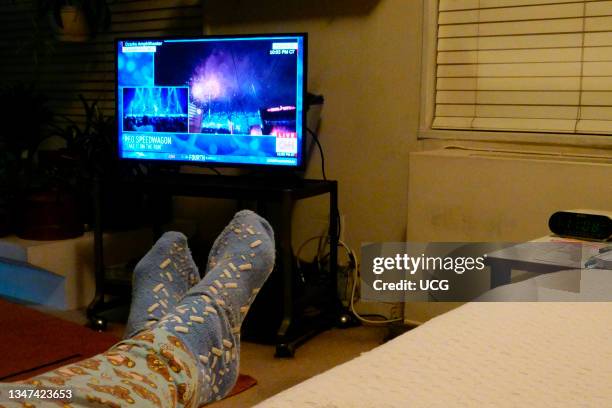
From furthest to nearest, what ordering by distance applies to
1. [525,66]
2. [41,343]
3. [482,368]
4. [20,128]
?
[20,128], [41,343], [525,66], [482,368]

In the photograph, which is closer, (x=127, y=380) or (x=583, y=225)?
(x=127, y=380)

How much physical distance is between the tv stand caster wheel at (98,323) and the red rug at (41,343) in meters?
0.08

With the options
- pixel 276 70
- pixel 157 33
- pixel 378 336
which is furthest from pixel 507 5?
pixel 157 33

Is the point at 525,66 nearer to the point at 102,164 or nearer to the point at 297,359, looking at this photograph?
the point at 297,359

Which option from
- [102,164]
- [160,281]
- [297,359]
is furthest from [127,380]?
[102,164]

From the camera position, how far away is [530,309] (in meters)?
1.19

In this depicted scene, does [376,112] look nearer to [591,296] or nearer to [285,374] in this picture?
[285,374]

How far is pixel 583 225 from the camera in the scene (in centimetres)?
174

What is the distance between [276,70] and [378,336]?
1.11 m

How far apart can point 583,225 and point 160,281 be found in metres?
1.03

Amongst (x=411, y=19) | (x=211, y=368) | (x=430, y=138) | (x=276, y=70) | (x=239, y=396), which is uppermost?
(x=411, y=19)

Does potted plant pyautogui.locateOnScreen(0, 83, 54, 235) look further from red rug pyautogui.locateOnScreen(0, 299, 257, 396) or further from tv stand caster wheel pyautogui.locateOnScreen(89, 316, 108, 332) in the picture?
tv stand caster wheel pyautogui.locateOnScreen(89, 316, 108, 332)

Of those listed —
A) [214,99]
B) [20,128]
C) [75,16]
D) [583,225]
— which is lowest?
[583,225]

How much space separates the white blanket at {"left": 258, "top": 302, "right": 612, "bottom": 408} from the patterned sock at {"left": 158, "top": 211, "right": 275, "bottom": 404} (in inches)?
15.0
